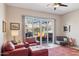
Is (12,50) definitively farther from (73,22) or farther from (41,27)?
(73,22)

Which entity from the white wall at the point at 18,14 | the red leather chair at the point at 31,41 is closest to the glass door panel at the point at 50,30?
the white wall at the point at 18,14

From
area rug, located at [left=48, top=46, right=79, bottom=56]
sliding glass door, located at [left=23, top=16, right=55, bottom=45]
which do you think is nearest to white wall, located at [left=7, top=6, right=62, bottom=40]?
sliding glass door, located at [left=23, top=16, right=55, bottom=45]

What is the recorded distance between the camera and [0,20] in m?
2.29

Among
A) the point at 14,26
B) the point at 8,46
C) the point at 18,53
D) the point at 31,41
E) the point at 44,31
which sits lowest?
the point at 18,53

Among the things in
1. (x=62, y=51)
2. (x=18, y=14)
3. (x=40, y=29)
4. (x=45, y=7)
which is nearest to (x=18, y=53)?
(x=40, y=29)

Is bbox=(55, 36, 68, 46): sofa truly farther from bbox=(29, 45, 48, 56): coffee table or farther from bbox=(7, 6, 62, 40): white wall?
bbox=(29, 45, 48, 56): coffee table

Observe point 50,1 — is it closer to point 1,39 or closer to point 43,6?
point 43,6

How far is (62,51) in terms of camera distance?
246 centimetres

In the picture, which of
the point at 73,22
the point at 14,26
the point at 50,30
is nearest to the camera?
the point at 14,26

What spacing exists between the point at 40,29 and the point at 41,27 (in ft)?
0.19

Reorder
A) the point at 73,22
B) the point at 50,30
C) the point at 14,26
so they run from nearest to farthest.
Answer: the point at 14,26
the point at 73,22
the point at 50,30

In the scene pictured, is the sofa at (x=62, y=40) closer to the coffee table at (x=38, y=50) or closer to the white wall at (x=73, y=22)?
the white wall at (x=73, y=22)

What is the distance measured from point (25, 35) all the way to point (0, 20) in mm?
648

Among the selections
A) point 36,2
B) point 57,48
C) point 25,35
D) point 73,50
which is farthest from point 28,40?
point 73,50
